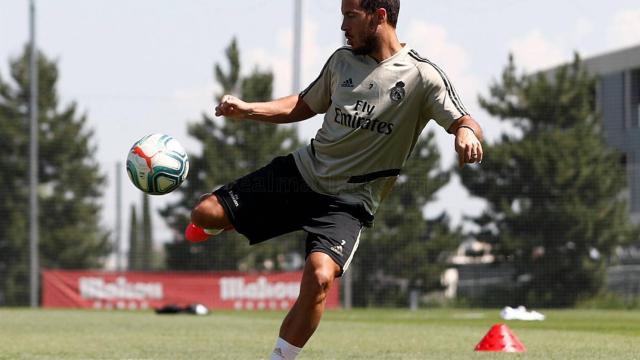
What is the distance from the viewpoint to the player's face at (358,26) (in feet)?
19.6

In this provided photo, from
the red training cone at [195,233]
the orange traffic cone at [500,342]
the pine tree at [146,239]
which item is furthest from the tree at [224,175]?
the red training cone at [195,233]

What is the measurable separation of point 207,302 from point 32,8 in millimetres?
8654

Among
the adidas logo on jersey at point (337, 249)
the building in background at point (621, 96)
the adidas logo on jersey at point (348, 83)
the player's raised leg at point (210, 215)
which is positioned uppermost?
the building in background at point (621, 96)

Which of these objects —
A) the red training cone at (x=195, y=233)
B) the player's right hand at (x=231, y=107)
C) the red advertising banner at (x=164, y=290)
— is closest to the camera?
the player's right hand at (x=231, y=107)

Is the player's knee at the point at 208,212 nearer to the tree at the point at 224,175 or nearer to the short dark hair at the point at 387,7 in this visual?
the short dark hair at the point at 387,7

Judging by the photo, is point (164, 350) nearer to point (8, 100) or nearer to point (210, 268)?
point (210, 268)

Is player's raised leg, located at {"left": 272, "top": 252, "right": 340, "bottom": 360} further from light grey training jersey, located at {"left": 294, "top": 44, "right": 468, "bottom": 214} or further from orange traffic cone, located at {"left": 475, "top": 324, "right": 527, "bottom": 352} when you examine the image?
orange traffic cone, located at {"left": 475, "top": 324, "right": 527, "bottom": 352}

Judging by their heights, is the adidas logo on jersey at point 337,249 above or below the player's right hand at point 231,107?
below

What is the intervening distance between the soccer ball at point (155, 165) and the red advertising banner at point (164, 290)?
18.7 metres

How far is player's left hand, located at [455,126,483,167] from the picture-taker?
5.41 meters

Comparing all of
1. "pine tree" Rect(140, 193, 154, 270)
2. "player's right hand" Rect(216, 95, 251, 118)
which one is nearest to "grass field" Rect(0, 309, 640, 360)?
→ "player's right hand" Rect(216, 95, 251, 118)

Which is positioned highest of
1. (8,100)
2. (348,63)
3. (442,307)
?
(8,100)

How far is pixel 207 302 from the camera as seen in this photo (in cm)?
2533

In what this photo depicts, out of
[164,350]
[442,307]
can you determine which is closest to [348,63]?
[164,350]
